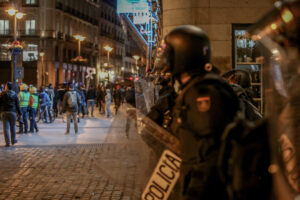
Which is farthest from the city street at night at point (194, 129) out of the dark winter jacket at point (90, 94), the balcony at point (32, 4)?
the balcony at point (32, 4)

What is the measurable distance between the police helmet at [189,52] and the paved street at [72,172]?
3211mm

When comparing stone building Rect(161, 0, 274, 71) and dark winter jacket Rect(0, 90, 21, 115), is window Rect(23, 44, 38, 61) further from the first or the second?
stone building Rect(161, 0, 274, 71)

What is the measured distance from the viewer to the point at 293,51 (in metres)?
2.21

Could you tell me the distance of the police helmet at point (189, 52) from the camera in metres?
3.41

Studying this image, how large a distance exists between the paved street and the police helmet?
321 centimetres

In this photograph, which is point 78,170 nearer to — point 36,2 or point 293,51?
point 293,51

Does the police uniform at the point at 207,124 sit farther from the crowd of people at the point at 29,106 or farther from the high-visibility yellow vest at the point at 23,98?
the high-visibility yellow vest at the point at 23,98

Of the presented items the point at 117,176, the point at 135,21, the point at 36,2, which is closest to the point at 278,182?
the point at 117,176

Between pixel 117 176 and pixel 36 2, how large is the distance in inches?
2259

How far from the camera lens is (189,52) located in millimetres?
3439

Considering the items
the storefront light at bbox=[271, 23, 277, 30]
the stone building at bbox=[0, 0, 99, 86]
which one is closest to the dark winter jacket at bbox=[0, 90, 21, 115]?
the storefront light at bbox=[271, 23, 277, 30]

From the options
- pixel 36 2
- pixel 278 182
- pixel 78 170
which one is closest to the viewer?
pixel 278 182

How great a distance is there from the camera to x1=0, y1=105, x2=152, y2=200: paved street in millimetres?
7230

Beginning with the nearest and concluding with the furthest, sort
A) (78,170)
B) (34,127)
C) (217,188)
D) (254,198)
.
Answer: (254,198) < (217,188) < (78,170) < (34,127)
